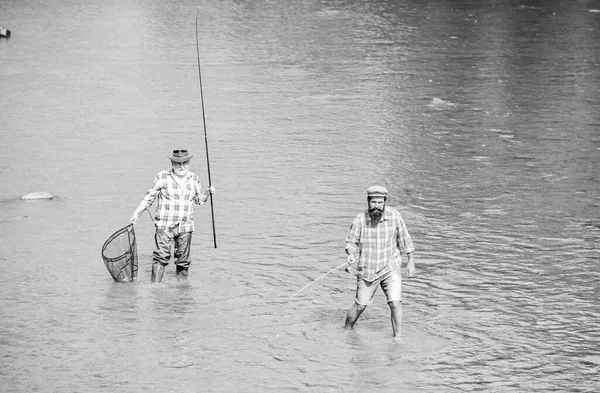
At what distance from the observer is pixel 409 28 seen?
31844 mm

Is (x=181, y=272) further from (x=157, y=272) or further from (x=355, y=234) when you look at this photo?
(x=355, y=234)

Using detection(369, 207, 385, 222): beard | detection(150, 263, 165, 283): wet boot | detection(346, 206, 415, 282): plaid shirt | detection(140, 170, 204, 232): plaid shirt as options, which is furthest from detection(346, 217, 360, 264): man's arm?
detection(150, 263, 165, 283): wet boot

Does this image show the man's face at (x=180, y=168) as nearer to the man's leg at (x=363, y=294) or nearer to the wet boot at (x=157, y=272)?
the wet boot at (x=157, y=272)

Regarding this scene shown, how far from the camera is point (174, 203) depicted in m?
12.0

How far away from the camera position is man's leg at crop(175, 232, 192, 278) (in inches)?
475

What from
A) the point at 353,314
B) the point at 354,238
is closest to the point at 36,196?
the point at 353,314

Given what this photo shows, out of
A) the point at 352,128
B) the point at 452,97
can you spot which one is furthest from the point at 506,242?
the point at 452,97

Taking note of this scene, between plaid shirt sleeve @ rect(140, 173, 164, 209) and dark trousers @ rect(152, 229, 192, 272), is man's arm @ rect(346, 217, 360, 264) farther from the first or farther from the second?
plaid shirt sleeve @ rect(140, 173, 164, 209)

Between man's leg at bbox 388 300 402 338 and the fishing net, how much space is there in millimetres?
3056

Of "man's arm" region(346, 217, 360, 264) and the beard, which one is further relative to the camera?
"man's arm" region(346, 217, 360, 264)

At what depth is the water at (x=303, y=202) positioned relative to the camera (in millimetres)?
10195

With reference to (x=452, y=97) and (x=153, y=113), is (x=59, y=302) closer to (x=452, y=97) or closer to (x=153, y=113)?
(x=153, y=113)

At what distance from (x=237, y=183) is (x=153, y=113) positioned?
18.3 ft

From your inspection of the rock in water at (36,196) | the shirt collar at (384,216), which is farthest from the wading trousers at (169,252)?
the rock in water at (36,196)
